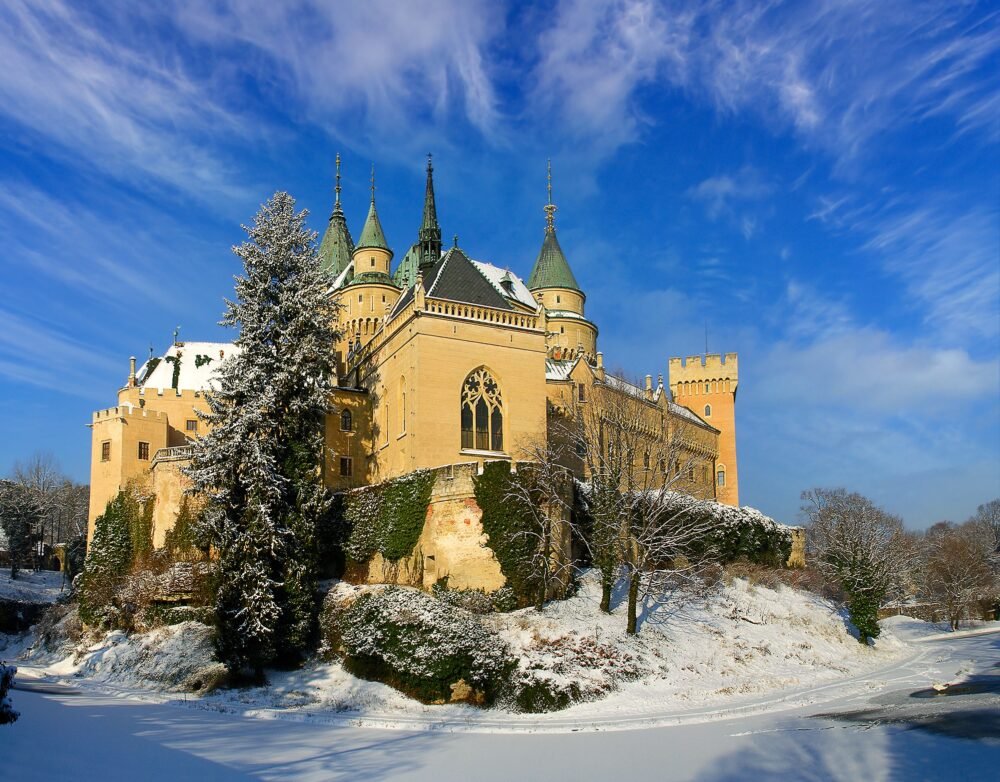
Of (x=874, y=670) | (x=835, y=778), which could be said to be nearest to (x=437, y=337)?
(x=874, y=670)

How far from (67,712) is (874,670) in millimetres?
26853

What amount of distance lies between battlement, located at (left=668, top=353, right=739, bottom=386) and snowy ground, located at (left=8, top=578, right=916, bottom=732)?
34.2 meters

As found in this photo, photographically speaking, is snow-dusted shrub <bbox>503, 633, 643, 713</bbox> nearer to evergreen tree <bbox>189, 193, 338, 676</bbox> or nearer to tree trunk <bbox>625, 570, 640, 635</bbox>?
tree trunk <bbox>625, 570, 640, 635</bbox>

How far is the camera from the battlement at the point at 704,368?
69312 millimetres

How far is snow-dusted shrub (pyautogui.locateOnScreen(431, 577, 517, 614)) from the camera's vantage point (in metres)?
28.7

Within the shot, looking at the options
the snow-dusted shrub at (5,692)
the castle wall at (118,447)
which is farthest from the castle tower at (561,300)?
the snow-dusted shrub at (5,692)

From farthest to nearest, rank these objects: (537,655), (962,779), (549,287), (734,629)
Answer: (549,287) → (734,629) → (537,655) → (962,779)

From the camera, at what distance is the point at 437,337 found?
35.5m

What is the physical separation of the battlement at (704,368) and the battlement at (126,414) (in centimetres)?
3956

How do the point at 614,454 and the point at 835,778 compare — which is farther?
the point at 614,454

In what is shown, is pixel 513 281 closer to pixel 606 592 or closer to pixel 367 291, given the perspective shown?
pixel 367 291

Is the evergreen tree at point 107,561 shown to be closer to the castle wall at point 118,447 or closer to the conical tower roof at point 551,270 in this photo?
the castle wall at point 118,447

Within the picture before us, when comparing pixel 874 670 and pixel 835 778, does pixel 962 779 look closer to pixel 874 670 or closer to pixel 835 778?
pixel 835 778

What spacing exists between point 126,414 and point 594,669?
2721 centimetres
